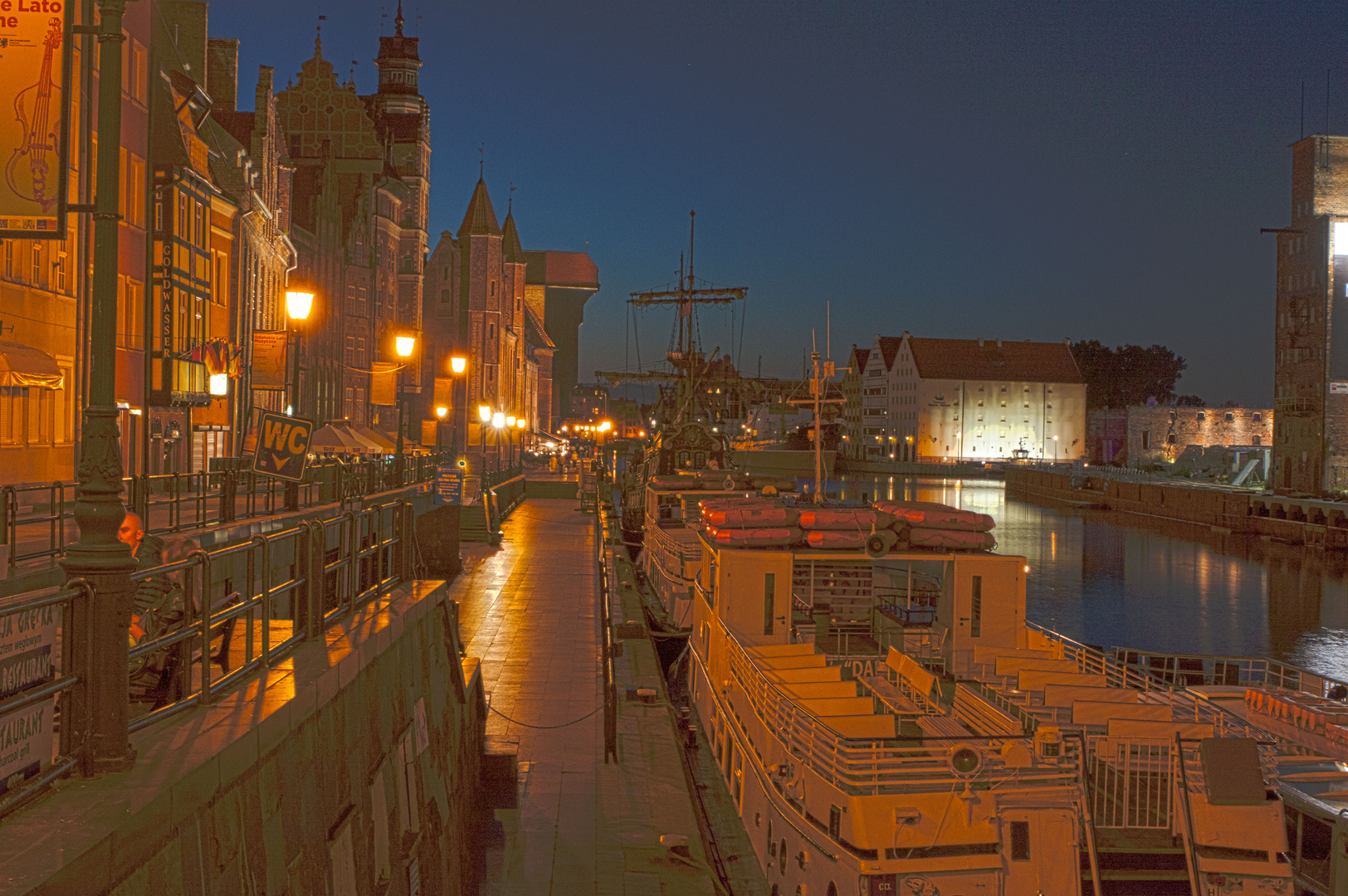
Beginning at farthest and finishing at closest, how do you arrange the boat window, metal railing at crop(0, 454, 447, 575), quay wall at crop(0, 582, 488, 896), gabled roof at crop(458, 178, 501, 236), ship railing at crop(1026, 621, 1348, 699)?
gabled roof at crop(458, 178, 501, 236)
ship railing at crop(1026, 621, 1348, 699)
metal railing at crop(0, 454, 447, 575)
the boat window
quay wall at crop(0, 582, 488, 896)

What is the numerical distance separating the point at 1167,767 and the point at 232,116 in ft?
121

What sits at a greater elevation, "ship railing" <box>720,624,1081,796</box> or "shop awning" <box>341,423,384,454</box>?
"shop awning" <box>341,423,384,454</box>

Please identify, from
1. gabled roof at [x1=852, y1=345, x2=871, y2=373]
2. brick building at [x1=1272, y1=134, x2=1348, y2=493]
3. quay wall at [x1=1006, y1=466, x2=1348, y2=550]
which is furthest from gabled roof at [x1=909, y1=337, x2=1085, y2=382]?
brick building at [x1=1272, y1=134, x2=1348, y2=493]

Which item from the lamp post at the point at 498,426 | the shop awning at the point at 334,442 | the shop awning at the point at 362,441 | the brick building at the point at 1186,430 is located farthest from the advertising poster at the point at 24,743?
the brick building at the point at 1186,430

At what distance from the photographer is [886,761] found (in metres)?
9.78

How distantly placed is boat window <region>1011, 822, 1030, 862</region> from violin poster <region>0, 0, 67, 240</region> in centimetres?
1041

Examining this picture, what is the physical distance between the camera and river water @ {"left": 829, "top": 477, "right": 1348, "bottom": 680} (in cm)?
3697

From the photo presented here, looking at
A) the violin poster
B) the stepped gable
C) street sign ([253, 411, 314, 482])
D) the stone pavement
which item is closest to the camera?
the violin poster

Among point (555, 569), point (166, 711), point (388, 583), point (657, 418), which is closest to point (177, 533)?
point (388, 583)

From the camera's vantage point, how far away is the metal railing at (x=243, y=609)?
261 inches

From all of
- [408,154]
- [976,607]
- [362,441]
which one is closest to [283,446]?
[976,607]

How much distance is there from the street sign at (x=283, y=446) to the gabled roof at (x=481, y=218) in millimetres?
56356

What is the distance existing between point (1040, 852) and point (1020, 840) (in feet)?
0.66

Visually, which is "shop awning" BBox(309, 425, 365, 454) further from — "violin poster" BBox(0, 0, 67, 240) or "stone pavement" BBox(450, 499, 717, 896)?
"violin poster" BBox(0, 0, 67, 240)
